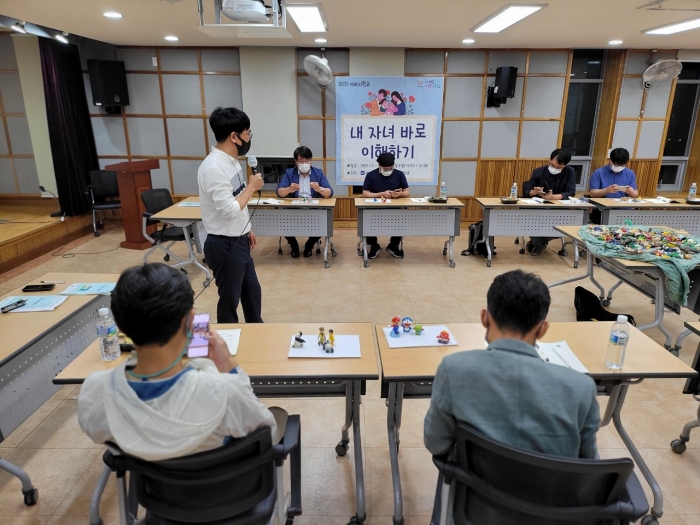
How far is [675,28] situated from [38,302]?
20.9ft

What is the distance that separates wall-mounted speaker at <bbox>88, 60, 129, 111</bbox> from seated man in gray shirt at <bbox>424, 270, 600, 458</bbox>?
6654 millimetres

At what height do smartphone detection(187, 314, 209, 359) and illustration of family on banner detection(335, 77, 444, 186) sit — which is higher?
illustration of family on banner detection(335, 77, 444, 186)

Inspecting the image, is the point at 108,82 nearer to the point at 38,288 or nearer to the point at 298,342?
the point at 38,288

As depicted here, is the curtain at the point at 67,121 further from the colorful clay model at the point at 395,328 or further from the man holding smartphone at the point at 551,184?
the man holding smartphone at the point at 551,184

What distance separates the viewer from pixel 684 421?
2496 mm

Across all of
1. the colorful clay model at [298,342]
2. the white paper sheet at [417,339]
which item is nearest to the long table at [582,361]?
the white paper sheet at [417,339]

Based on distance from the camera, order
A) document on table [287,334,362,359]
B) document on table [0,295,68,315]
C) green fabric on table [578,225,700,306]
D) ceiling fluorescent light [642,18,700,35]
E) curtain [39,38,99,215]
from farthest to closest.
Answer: curtain [39,38,99,215], ceiling fluorescent light [642,18,700,35], green fabric on table [578,225,700,306], document on table [0,295,68,315], document on table [287,334,362,359]

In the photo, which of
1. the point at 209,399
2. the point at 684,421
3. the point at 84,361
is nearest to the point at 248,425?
the point at 209,399

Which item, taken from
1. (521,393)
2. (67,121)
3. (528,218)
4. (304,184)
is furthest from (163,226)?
(521,393)

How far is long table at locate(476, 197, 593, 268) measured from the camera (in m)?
5.02

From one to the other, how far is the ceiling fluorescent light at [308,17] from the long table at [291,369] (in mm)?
3149

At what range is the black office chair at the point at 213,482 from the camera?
3.61 ft

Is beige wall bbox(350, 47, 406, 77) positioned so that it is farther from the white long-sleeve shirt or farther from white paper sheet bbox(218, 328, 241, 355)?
white paper sheet bbox(218, 328, 241, 355)

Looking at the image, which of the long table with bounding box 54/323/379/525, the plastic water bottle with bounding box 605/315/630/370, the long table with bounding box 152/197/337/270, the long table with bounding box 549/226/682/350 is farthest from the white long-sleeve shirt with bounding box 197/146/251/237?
the long table with bounding box 549/226/682/350
